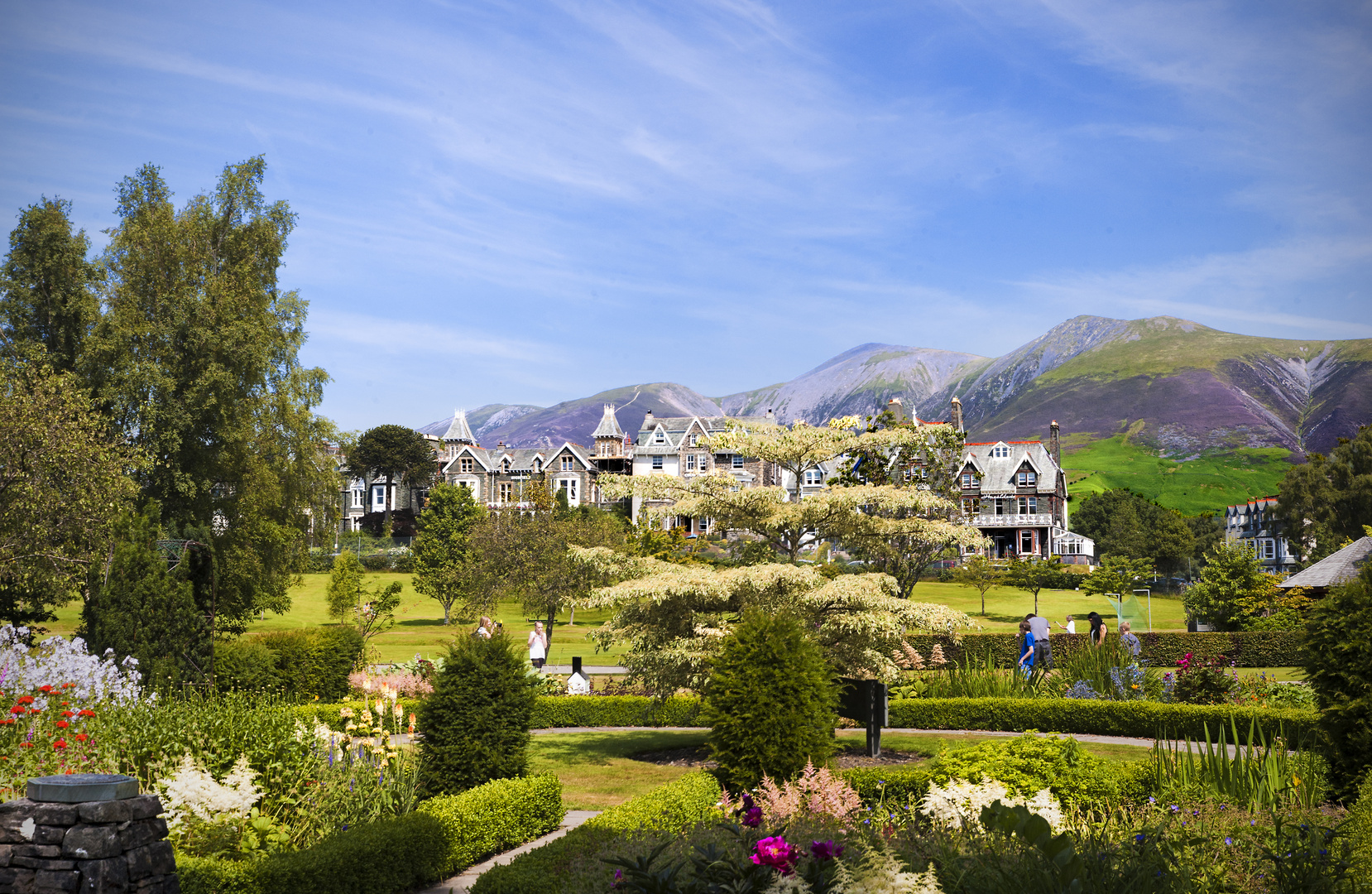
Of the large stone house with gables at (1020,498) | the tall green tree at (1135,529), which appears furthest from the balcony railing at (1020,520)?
the tall green tree at (1135,529)

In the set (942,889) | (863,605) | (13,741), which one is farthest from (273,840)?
(863,605)

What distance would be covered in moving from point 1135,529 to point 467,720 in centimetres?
7588

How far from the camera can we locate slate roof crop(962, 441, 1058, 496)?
2822 inches

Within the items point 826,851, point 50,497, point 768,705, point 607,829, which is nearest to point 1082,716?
point 768,705

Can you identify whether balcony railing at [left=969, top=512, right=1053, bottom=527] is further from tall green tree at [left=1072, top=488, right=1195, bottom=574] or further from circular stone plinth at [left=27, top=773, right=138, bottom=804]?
circular stone plinth at [left=27, top=773, right=138, bottom=804]

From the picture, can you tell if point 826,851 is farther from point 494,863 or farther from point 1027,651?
point 1027,651

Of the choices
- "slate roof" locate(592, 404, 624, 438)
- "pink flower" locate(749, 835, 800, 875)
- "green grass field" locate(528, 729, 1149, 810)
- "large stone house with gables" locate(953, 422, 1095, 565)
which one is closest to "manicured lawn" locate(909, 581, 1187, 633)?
"large stone house with gables" locate(953, 422, 1095, 565)

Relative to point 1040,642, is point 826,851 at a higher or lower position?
higher

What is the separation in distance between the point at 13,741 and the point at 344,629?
11.2m

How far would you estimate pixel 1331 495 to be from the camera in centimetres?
5628

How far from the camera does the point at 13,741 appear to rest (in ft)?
28.6

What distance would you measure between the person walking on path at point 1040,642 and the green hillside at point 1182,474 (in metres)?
119

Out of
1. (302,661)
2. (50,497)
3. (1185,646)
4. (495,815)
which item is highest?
(50,497)

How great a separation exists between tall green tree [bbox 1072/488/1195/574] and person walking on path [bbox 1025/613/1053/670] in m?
43.4
